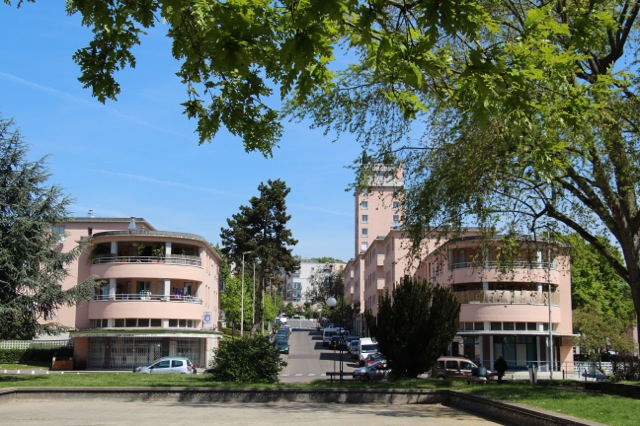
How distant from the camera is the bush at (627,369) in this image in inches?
864

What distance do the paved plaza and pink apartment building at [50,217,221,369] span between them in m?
30.0

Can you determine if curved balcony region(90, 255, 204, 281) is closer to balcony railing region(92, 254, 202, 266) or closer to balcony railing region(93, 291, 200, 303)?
balcony railing region(92, 254, 202, 266)

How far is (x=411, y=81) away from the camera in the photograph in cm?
680

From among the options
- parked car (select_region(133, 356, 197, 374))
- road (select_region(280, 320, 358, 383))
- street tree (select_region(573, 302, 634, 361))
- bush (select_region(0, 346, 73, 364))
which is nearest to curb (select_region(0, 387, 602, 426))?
road (select_region(280, 320, 358, 383))

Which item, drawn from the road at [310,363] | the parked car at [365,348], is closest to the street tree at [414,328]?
the road at [310,363]

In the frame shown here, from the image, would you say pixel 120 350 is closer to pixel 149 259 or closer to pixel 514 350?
pixel 149 259

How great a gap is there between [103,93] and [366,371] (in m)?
28.5

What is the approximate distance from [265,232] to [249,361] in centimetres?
5345

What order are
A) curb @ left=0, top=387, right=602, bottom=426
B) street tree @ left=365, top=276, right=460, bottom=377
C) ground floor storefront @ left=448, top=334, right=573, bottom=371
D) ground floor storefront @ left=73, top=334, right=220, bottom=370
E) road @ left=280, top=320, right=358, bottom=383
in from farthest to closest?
ground floor storefront @ left=448, top=334, right=573, bottom=371 → ground floor storefront @ left=73, top=334, right=220, bottom=370 → road @ left=280, top=320, right=358, bottom=383 → street tree @ left=365, top=276, right=460, bottom=377 → curb @ left=0, top=387, right=602, bottom=426

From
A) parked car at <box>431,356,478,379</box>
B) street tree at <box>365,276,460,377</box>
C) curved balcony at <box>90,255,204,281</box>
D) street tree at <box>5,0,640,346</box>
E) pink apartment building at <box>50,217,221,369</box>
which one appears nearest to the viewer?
street tree at <box>5,0,640,346</box>

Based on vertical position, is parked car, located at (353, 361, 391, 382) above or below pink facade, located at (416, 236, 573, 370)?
below

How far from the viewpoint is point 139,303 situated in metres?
49.6

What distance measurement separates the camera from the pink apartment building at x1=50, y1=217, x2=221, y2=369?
161ft

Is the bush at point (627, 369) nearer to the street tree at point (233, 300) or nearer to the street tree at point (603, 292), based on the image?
the street tree at point (603, 292)
